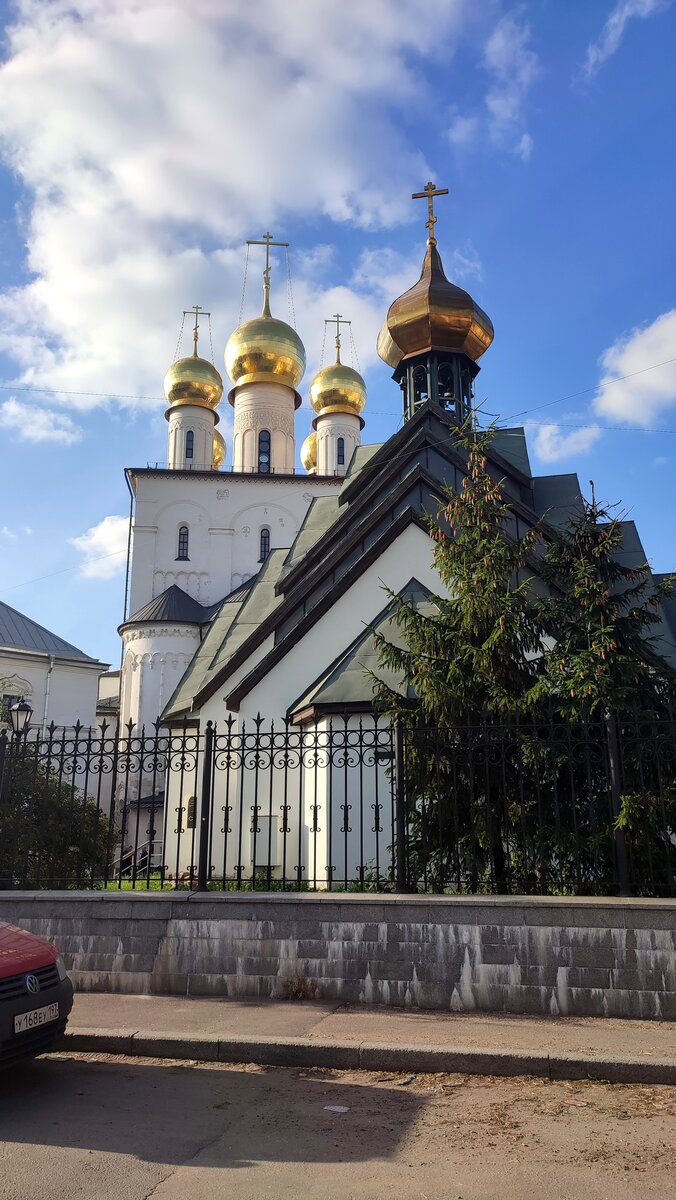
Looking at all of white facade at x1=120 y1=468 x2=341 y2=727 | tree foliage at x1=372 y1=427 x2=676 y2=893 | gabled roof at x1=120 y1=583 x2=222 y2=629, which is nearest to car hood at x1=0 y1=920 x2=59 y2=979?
tree foliage at x1=372 y1=427 x2=676 y2=893

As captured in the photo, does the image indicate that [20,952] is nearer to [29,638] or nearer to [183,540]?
[183,540]

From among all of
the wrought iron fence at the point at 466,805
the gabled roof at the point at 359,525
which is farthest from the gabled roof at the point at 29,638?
the wrought iron fence at the point at 466,805

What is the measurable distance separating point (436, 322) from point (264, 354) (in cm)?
2051

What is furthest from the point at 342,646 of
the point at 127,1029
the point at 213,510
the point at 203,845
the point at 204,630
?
the point at 213,510

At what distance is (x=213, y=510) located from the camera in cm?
3866

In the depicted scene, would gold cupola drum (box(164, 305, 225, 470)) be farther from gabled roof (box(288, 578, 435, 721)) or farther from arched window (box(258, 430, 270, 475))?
gabled roof (box(288, 578, 435, 721))

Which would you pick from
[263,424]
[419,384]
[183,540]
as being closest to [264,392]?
[263,424]

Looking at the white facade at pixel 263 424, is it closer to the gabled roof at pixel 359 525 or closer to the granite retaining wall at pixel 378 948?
the gabled roof at pixel 359 525

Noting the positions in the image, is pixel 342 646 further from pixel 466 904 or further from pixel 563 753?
pixel 466 904

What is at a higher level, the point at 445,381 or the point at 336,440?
the point at 336,440

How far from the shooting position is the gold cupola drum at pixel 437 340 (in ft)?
69.2

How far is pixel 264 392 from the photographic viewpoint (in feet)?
133

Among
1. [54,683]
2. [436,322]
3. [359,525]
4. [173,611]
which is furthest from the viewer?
[54,683]

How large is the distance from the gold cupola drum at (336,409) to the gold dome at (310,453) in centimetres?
51
